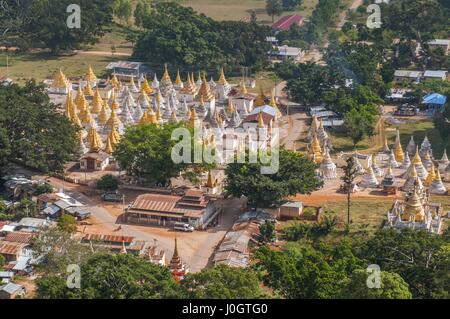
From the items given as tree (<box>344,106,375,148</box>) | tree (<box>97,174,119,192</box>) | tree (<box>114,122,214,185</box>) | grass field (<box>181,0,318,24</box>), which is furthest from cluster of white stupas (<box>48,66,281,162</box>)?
grass field (<box>181,0,318,24</box>)

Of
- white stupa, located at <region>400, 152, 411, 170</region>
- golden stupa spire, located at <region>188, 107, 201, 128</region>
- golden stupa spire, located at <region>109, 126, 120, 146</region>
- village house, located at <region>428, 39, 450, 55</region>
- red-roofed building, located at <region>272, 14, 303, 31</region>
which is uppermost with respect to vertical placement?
red-roofed building, located at <region>272, 14, 303, 31</region>

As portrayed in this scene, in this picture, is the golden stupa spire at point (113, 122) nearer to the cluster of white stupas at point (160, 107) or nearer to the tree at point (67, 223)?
the cluster of white stupas at point (160, 107)

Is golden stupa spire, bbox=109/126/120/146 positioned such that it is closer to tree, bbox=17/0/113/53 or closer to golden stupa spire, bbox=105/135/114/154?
golden stupa spire, bbox=105/135/114/154

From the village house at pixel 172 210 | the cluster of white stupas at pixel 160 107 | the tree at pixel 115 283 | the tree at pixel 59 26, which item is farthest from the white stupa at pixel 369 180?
the tree at pixel 59 26

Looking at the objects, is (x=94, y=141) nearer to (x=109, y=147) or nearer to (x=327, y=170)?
(x=109, y=147)

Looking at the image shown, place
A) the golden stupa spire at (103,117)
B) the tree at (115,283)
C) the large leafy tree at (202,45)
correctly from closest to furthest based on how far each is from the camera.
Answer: the tree at (115,283) < the golden stupa spire at (103,117) < the large leafy tree at (202,45)

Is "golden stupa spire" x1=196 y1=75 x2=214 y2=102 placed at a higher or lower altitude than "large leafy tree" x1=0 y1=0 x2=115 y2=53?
lower
